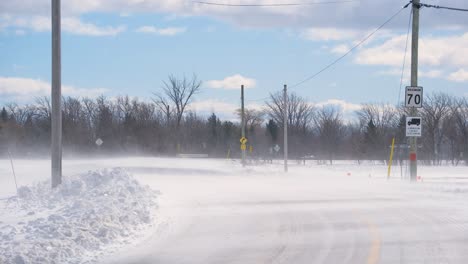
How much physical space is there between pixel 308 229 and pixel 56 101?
8.40m

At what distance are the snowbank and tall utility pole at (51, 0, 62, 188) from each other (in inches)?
16.8

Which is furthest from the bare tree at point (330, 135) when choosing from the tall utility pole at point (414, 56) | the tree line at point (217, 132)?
the tall utility pole at point (414, 56)

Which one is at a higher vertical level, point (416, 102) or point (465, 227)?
point (416, 102)

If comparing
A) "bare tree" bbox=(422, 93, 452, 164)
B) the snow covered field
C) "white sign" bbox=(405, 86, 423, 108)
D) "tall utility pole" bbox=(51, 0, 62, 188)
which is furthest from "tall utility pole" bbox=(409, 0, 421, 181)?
"bare tree" bbox=(422, 93, 452, 164)

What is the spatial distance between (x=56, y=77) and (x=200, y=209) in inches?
219

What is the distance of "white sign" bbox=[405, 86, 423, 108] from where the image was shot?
22.7 meters

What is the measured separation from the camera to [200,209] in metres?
15.0

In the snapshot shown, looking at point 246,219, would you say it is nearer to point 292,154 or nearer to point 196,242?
point 196,242

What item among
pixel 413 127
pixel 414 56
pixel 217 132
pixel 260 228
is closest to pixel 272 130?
pixel 217 132

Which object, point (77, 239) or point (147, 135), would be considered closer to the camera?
point (77, 239)

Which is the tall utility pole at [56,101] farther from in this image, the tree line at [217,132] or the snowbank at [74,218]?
the tree line at [217,132]

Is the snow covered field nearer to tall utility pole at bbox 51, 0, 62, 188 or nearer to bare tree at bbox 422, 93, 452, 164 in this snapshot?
tall utility pole at bbox 51, 0, 62, 188

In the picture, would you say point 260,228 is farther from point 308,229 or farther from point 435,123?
point 435,123

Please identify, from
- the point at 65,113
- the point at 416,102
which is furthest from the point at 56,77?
the point at 65,113
